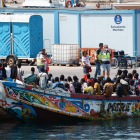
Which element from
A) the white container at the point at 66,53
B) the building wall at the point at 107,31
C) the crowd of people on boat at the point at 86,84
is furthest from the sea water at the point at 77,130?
the building wall at the point at 107,31

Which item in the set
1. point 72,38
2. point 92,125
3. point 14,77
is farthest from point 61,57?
point 92,125

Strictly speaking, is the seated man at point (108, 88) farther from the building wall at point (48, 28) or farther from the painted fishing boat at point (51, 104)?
the building wall at point (48, 28)

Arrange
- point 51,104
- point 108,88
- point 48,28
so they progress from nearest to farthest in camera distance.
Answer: point 51,104
point 108,88
point 48,28

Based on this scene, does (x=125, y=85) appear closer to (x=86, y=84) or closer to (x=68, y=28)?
(x=86, y=84)

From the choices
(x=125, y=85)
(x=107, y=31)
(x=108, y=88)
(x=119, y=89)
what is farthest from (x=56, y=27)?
(x=108, y=88)

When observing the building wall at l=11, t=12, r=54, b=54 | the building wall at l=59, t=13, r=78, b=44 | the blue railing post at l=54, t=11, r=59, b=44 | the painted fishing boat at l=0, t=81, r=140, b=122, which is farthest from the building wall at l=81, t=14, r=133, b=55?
the painted fishing boat at l=0, t=81, r=140, b=122

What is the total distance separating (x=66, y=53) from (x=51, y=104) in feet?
39.3

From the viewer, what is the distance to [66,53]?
80.1ft

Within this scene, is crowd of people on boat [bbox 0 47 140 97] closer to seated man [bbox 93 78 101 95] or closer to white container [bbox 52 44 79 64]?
seated man [bbox 93 78 101 95]

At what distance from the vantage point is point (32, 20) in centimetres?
2427

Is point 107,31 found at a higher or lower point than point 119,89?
higher

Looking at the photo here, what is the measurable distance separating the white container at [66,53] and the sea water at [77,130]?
451 inches

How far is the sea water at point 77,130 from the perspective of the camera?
11.0 metres

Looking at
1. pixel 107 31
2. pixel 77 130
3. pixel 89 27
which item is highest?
pixel 89 27
